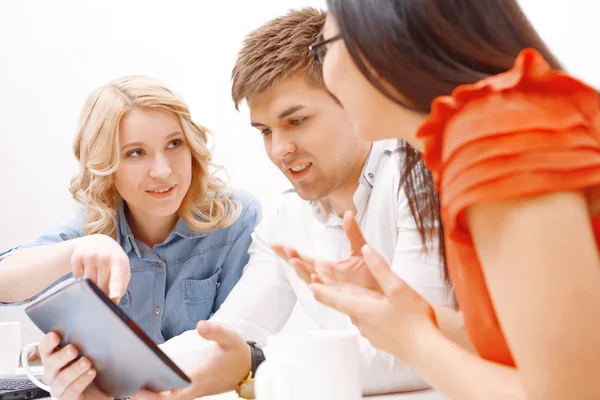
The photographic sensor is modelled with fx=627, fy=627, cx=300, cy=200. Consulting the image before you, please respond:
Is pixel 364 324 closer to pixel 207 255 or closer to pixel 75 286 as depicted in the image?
pixel 75 286

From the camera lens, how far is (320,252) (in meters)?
1.81

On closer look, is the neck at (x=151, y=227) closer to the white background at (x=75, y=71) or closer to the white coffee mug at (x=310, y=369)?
the white background at (x=75, y=71)

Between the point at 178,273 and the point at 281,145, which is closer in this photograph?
the point at 281,145

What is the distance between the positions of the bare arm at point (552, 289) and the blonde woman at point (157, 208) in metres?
1.57

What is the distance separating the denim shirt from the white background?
972 mm

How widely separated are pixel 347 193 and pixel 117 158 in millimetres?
756

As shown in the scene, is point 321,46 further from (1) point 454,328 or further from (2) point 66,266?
(2) point 66,266

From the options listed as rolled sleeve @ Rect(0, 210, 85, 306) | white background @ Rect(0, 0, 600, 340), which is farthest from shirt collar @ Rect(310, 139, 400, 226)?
white background @ Rect(0, 0, 600, 340)

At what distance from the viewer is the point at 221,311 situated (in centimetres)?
177

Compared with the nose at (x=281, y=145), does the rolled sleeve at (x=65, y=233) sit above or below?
below

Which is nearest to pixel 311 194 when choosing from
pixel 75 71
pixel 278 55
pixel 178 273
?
pixel 278 55

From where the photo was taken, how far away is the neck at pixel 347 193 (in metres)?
1.77

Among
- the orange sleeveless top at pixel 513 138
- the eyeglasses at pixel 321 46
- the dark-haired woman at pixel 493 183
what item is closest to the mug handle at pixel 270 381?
the dark-haired woman at pixel 493 183

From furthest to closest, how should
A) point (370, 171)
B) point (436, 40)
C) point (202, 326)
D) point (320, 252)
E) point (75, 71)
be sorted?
point (75, 71) → point (320, 252) → point (370, 171) → point (202, 326) → point (436, 40)
